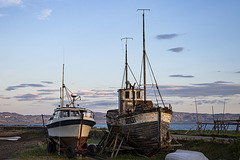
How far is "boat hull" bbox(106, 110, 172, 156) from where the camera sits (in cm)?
2505

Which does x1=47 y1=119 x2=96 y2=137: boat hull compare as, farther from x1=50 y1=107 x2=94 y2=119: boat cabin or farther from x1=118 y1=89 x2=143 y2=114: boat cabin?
x1=118 y1=89 x2=143 y2=114: boat cabin

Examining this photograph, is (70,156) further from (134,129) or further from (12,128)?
(12,128)

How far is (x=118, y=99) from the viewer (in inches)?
1297

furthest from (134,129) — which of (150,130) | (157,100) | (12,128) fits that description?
(12,128)

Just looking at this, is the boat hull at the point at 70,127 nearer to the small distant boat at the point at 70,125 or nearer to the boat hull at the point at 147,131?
the small distant boat at the point at 70,125

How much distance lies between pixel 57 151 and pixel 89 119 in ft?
16.0

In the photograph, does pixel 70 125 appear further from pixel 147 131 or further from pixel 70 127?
pixel 147 131

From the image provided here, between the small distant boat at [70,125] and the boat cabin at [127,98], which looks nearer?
the small distant boat at [70,125]

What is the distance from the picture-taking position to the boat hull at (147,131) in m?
25.0

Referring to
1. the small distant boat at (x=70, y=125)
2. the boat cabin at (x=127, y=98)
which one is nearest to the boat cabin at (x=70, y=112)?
the small distant boat at (x=70, y=125)

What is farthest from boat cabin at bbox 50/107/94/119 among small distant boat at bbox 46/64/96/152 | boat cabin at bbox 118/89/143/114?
boat cabin at bbox 118/89/143/114

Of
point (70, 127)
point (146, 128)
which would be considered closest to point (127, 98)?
point (146, 128)

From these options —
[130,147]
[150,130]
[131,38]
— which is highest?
[131,38]

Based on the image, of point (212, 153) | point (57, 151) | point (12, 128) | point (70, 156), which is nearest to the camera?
point (212, 153)
